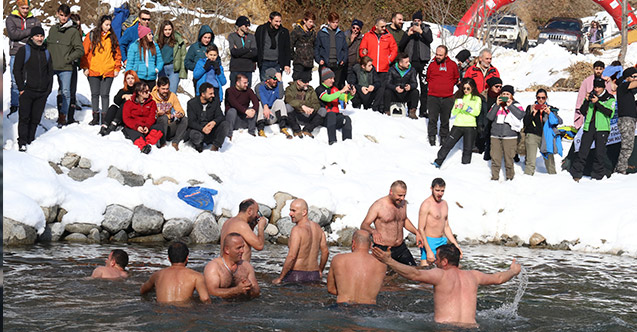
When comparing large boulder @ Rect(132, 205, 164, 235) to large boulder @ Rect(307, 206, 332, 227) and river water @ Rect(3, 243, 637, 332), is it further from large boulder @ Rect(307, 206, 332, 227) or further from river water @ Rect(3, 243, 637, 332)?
large boulder @ Rect(307, 206, 332, 227)

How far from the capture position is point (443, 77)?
51.8 feet

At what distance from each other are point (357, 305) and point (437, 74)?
9189mm

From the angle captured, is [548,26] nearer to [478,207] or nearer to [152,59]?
[478,207]

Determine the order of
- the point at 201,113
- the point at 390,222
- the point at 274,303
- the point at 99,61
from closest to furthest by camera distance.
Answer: the point at 274,303 < the point at 390,222 < the point at 99,61 < the point at 201,113

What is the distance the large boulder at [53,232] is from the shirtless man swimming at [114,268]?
2945 mm

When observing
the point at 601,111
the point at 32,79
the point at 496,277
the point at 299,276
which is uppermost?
the point at 32,79

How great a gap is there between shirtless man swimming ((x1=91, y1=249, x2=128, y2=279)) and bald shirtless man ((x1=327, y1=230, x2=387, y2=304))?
2910mm

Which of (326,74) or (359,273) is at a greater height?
(326,74)

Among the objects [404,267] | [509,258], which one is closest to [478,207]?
[509,258]

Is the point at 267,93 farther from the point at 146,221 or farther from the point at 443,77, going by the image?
the point at 146,221

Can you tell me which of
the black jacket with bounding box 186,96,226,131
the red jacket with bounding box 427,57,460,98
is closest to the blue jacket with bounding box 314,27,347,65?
the red jacket with bounding box 427,57,460,98

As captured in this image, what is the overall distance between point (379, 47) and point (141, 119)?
601 centimetres

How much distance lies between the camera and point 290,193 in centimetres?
1342

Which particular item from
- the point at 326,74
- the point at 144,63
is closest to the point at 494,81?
the point at 326,74
